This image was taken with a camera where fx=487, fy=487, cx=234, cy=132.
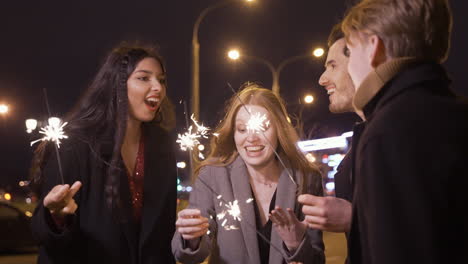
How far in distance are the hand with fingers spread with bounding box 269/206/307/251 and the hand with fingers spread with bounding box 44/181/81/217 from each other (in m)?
1.25

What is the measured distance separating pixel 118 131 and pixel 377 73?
2.25m

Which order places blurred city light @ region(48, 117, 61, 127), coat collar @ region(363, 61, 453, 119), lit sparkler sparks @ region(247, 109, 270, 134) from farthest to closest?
lit sparkler sparks @ region(247, 109, 270, 134)
blurred city light @ region(48, 117, 61, 127)
coat collar @ region(363, 61, 453, 119)

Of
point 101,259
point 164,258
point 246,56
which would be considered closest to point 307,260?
point 164,258

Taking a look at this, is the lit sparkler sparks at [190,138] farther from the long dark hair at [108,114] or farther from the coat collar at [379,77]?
the coat collar at [379,77]

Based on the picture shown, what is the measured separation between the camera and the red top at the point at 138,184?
3637mm

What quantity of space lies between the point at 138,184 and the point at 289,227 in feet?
4.07

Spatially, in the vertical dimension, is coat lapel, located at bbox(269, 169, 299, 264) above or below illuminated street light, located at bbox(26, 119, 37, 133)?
below

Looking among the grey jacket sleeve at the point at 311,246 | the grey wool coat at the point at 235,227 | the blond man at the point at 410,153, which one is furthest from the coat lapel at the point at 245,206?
the blond man at the point at 410,153

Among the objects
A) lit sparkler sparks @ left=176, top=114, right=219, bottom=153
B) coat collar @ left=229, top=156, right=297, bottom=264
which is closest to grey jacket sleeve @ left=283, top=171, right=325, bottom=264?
coat collar @ left=229, top=156, right=297, bottom=264

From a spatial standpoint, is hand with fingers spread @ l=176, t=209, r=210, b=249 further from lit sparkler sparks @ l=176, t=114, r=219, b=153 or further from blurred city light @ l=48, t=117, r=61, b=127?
blurred city light @ l=48, t=117, r=61, b=127

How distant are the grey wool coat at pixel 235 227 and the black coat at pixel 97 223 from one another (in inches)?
8.1

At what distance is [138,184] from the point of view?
12.3 feet

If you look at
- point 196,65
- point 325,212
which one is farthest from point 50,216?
point 196,65

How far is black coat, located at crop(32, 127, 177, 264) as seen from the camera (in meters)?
3.26
